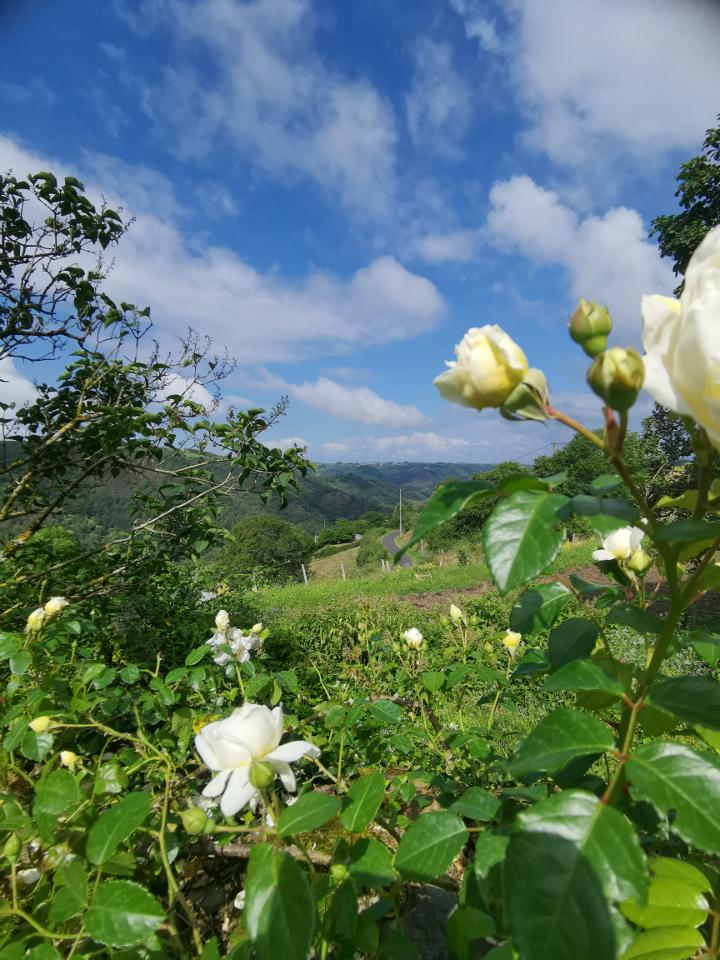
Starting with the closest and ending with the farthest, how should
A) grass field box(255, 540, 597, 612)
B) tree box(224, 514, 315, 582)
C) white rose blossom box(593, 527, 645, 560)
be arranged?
white rose blossom box(593, 527, 645, 560)
grass field box(255, 540, 597, 612)
tree box(224, 514, 315, 582)

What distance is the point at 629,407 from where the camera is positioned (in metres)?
0.44

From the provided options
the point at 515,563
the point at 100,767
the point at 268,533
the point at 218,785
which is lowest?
the point at 268,533

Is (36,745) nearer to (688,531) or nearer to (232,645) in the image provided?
(232,645)

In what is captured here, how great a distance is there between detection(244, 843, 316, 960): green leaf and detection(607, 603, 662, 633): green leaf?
0.49 meters

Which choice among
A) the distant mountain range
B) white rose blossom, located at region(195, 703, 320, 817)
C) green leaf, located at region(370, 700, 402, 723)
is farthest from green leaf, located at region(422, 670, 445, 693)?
the distant mountain range

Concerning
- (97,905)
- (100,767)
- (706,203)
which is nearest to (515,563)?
(97,905)

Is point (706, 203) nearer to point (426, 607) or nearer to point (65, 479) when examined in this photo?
point (426, 607)

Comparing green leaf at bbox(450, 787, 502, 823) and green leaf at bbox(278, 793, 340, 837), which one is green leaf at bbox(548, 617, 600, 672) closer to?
green leaf at bbox(450, 787, 502, 823)

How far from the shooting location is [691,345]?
0.38 meters

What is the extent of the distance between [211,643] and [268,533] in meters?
36.5

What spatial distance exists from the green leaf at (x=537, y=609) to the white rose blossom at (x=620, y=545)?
0.36ft

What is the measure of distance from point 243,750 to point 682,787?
1.58ft

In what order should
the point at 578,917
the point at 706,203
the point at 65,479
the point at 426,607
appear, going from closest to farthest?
the point at 578,917 → the point at 65,479 → the point at 706,203 → the point at 426,607

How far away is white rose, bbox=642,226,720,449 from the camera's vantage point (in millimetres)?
368
